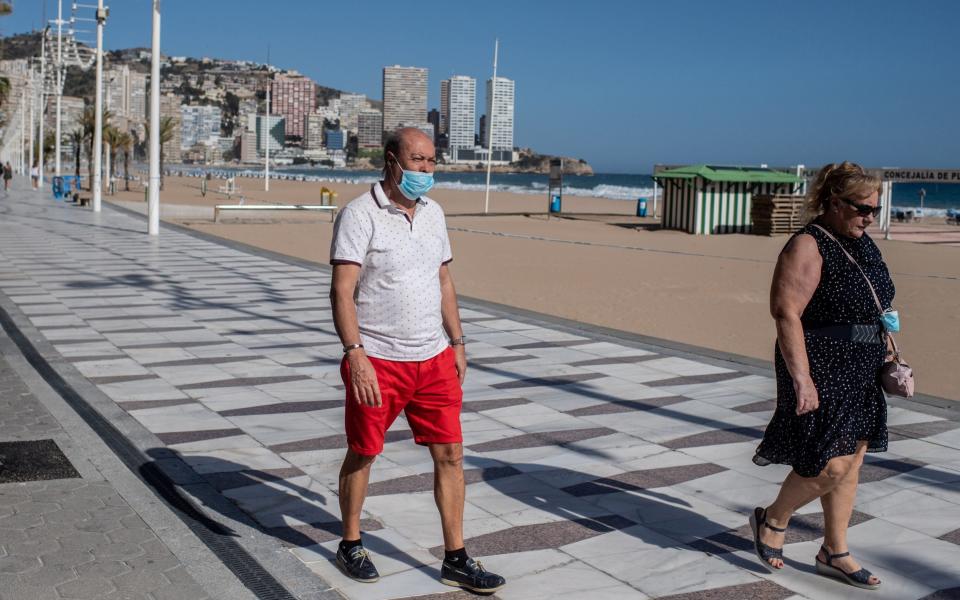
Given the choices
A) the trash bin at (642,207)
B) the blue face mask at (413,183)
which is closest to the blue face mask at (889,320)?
the blue face mask at (413,183)

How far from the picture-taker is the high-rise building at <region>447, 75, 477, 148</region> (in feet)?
630

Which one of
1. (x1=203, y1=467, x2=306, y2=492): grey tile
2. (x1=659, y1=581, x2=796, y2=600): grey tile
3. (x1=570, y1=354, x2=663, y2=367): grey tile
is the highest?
(x1=570, y1=354, x2=663, y2=367): grey tile

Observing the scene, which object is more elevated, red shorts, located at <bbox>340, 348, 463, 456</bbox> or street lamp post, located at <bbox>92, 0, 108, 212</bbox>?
street lamp post, located at <bbox>92, 0, 108, 212</bbox>

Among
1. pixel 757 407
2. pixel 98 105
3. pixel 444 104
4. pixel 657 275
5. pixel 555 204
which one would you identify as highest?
pixel 444 104

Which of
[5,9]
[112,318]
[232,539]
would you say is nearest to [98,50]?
[5,9]

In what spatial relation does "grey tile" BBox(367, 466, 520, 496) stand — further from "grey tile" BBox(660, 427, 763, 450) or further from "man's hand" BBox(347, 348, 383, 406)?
"man's hand" BBox(347, 348, 383, 406)

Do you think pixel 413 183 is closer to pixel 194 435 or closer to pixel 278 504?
pixel 278 504

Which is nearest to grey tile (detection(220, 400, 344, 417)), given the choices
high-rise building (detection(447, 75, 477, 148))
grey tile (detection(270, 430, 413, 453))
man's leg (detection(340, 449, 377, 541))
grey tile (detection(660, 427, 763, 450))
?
grey tile (detection(270, 430, 413, 453))

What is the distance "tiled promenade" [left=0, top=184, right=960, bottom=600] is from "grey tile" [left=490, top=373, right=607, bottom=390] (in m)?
0.04

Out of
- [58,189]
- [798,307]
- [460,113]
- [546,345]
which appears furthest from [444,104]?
[798,307]

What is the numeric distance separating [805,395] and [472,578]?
131 cm

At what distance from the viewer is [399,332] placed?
3.78m

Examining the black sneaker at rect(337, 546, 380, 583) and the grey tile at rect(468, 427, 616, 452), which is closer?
the black sneaker at rect(337, 546, 380, 583)

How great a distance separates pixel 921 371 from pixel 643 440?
3876 millimetres
